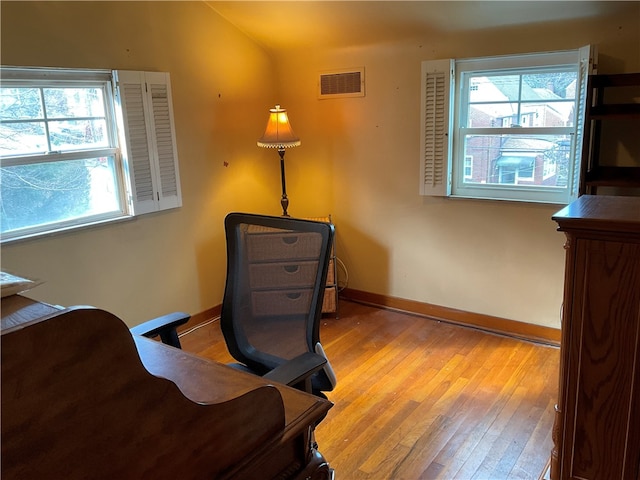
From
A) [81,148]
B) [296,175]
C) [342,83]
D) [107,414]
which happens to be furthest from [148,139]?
[107,414]

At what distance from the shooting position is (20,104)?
2738 mm

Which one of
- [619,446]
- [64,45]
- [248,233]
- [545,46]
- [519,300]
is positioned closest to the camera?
[619,446]

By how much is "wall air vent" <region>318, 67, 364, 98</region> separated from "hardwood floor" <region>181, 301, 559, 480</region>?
67.9 inches

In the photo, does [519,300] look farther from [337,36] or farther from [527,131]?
[337,36]

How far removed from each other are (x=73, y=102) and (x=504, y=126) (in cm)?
265

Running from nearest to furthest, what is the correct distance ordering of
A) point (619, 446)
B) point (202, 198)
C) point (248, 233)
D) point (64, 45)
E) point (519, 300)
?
point (619, 446), point (248, 233), point (64, 45), point (519, 300), point (202, 198)

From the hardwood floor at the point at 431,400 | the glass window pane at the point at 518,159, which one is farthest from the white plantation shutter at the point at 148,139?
the glass window pane at the point at 518,159

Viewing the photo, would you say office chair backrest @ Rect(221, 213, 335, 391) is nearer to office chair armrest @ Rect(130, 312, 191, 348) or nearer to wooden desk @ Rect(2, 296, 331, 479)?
office chair armrest @ Rect(130, 312, 191, 348)

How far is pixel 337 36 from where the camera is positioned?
368cm

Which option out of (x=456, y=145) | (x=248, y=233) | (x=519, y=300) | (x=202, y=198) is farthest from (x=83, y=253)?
(x=519, y=300)

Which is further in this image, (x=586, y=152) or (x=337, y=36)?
(x=337, y=36)

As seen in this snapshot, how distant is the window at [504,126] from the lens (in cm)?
309

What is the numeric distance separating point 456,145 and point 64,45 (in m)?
2.48

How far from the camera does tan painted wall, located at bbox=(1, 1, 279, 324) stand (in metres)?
2.83
